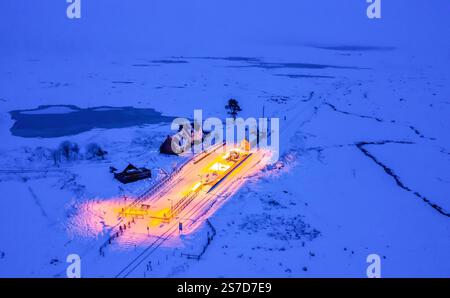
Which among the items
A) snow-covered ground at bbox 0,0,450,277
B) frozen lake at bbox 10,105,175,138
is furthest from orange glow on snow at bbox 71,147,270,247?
frozen lake at bbox 10,105,175,138

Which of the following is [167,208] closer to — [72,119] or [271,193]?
[271,193]

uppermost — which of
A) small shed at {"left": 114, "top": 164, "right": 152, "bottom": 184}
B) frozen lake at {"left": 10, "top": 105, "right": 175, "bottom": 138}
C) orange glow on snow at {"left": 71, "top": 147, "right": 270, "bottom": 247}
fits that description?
frozen lake at {"left": 10, "top": 105, "right": 175, "bottom": 138}

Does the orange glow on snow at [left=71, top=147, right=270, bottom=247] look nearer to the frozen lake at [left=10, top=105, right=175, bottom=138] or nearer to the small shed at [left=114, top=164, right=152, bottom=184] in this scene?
the small shed at [left=114, top=164, right=152, bottom=184]

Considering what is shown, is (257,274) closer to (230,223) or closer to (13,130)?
(230,223)

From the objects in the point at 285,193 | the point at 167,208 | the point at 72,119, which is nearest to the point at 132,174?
the point at 167,208

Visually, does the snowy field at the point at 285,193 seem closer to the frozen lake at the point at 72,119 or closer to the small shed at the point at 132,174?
the small shed at the point at 132,174
